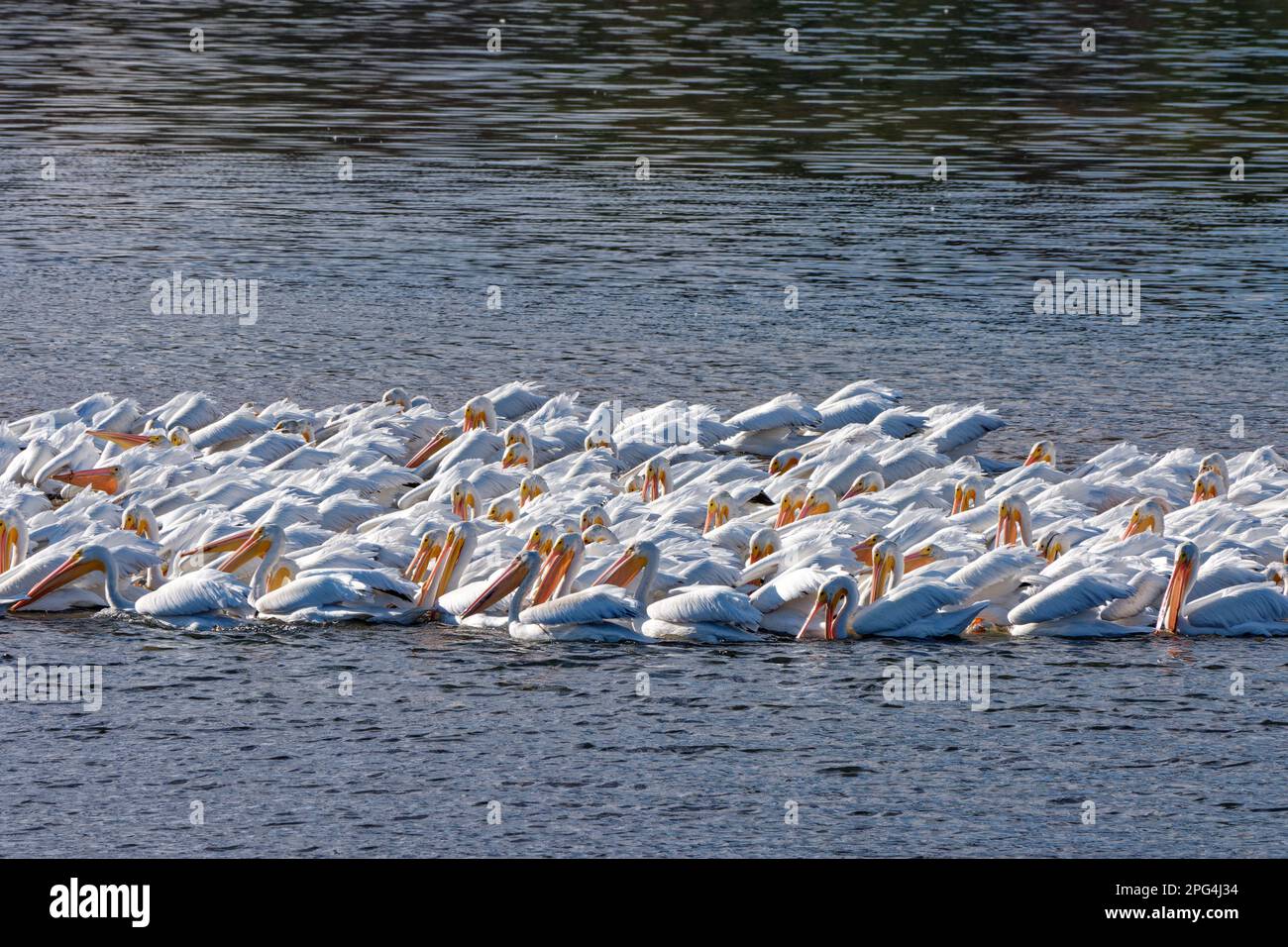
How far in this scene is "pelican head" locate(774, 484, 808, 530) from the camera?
15000 mm

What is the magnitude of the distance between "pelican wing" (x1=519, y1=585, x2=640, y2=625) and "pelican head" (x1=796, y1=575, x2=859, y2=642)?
116cm

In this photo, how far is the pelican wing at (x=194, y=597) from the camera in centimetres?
1319

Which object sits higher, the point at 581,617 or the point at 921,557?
the point at 921,557

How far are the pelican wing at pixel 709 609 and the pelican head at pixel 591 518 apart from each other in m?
1.40

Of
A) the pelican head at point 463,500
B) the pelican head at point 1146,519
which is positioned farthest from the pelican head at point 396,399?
the pelican head at point 1146,519

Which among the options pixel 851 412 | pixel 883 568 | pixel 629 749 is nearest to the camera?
Result: pixel 629 749

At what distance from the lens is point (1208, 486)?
15148mm

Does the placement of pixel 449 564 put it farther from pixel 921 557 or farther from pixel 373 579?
pixel 921 557

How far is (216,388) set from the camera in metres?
20.1

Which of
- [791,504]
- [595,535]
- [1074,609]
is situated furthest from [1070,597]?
[595,535]

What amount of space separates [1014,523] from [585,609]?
3124 millimetres

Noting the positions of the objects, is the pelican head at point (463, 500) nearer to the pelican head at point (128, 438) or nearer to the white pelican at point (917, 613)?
the pelican head at point (128, 438)
